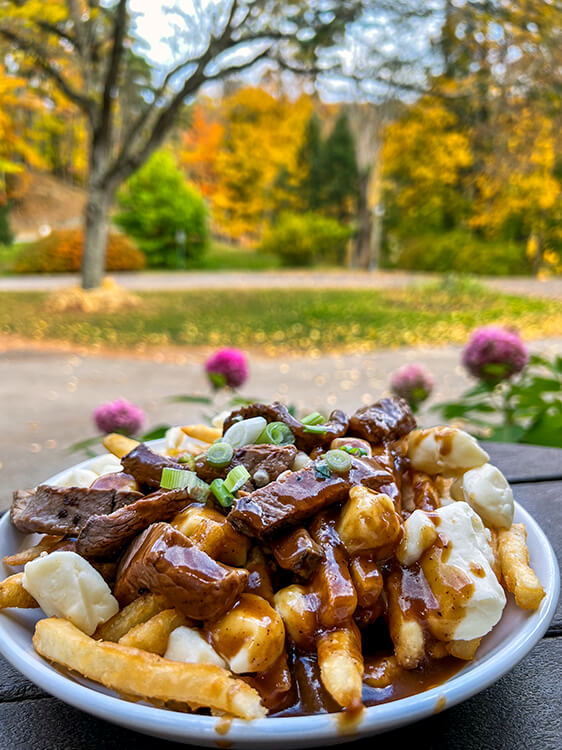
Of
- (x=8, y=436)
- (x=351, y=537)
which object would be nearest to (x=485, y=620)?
(x=351, y=537)

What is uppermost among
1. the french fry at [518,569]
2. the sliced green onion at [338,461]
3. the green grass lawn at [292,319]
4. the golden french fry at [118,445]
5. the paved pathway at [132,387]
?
the sliced green onion at [338,461]

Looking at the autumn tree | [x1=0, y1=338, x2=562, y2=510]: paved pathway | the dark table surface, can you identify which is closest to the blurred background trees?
the autumn tree

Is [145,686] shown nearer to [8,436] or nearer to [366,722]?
[366,722]

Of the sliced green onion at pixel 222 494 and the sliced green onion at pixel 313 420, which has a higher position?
the sliced green onion at pixel 313 420

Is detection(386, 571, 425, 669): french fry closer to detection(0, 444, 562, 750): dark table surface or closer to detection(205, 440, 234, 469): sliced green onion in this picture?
detection(0, 444, 562, 750): dark table surface

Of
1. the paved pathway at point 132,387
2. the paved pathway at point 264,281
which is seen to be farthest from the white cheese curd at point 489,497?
the paved pathway at point 264,281

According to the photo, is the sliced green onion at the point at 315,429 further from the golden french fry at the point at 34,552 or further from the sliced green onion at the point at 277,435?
the golden french fry at the point at 34,552

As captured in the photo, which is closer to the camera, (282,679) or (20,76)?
(282,679)

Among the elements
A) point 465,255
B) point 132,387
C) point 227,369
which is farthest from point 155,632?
point 465,255
